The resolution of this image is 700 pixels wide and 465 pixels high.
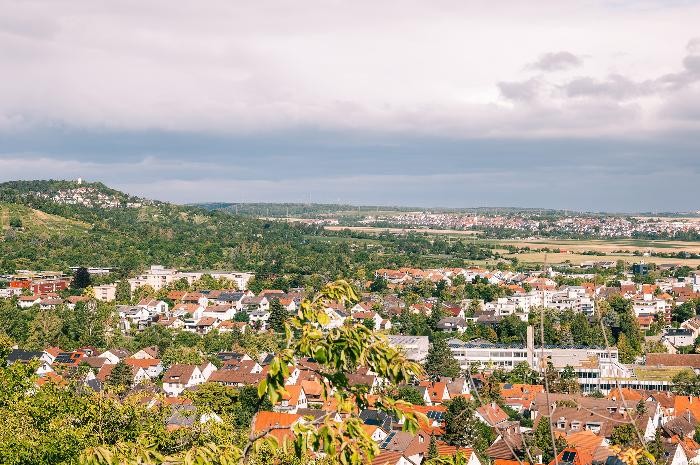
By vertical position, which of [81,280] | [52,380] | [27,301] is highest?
[52,380]

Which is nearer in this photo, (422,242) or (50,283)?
(50,283)

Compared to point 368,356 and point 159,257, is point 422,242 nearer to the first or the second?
point 159,257

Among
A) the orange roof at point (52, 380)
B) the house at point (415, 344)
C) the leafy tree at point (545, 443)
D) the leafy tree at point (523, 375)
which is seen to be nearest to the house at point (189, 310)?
the house at point (415, 344)

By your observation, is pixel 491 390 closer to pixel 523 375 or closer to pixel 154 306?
pixel 523 375

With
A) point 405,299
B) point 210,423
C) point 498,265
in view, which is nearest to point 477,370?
point 405,299

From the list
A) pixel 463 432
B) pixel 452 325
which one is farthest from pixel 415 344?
pixel 463 432

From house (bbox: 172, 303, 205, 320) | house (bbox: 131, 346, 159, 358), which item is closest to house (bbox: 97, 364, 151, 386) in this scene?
house (bbox: 131, 346, 159, 358)

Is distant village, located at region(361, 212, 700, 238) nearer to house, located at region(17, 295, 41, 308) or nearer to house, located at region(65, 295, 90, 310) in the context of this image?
house, located at region(65, 295, 90, 310)
